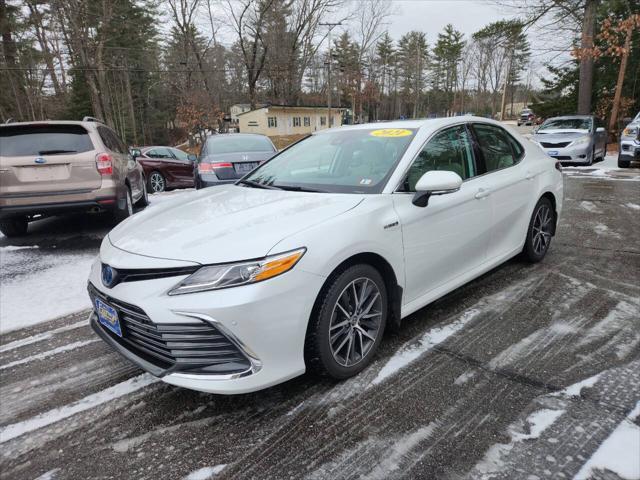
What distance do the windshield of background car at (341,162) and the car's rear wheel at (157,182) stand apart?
8975mm

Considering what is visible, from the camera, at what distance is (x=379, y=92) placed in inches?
2456

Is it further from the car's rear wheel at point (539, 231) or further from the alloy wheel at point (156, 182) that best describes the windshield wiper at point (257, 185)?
the alloy wheel at point (156, 182)

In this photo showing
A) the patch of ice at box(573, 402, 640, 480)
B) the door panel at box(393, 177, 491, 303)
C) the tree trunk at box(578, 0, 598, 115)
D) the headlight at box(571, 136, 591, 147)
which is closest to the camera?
the patch of ice at box(573, 402, 640, 480)

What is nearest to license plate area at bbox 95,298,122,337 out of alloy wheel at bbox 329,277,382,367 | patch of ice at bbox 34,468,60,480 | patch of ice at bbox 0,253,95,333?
patch of ice at bbox 34,468,60,480

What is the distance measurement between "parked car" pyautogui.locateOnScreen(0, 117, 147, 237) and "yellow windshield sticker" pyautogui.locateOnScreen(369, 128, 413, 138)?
4089 mm

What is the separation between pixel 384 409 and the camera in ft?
7.48

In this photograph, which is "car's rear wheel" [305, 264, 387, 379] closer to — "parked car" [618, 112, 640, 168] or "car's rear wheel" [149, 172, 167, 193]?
"car's rear wheel" [149, 172, 167, 193]

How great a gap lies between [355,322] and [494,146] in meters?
2.32

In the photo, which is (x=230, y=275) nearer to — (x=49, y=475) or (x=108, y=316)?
(x=108, y=316)

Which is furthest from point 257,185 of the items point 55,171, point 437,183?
point 55,171

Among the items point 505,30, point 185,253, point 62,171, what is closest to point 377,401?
point 185,253

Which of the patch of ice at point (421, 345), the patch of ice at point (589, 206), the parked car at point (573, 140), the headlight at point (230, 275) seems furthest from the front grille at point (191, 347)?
the parked car at point (573, 140)

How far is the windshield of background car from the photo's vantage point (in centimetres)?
292

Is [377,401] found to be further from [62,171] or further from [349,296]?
[62,171]
